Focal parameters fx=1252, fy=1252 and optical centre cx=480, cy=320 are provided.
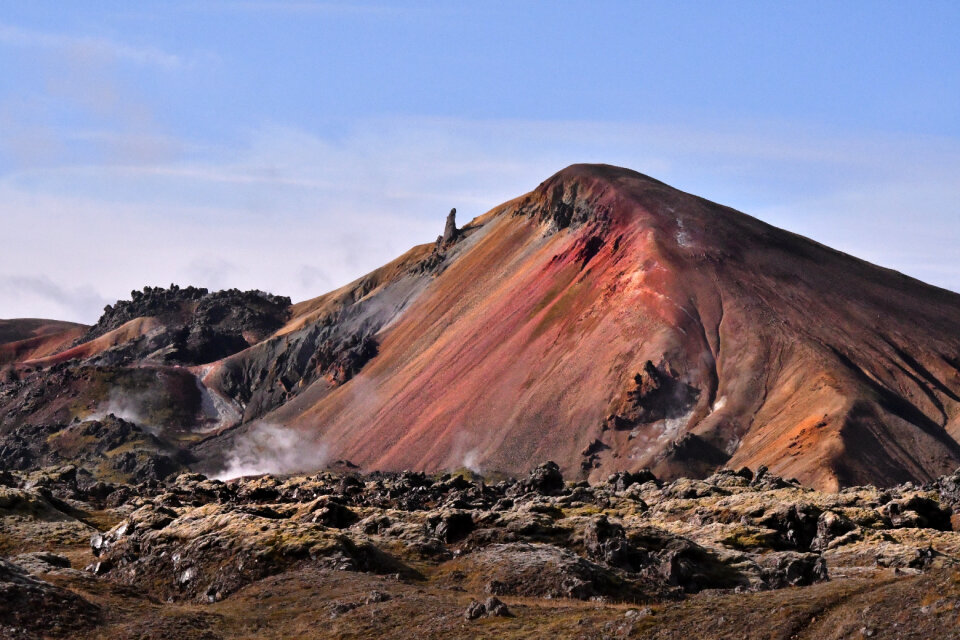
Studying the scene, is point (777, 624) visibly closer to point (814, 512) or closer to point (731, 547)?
point (731, 547)

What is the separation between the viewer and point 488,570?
Answer: 65.0m

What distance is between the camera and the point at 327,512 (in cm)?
8138

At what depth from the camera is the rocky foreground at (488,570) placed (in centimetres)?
4666

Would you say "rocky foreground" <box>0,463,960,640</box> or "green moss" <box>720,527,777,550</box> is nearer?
"rocky foreground" <box>0,463,960,640</box>

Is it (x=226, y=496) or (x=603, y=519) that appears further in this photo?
(x=226, y=496)

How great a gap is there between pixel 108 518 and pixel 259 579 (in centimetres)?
4345

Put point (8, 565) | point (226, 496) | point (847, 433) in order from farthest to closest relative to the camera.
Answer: point (847, 433)
point (226, 496)
point (8, 565)

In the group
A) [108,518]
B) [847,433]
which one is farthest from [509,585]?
[847,433]

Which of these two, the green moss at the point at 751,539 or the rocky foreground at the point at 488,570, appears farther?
the green moss at the point at 751,539

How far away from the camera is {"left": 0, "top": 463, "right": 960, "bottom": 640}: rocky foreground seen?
46656 millimetres

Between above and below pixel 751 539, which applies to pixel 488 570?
above

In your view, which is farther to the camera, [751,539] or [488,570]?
[751,539]

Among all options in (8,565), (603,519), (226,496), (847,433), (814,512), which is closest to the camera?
(8,565)

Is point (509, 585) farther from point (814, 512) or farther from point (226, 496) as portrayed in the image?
point (226, 496)
